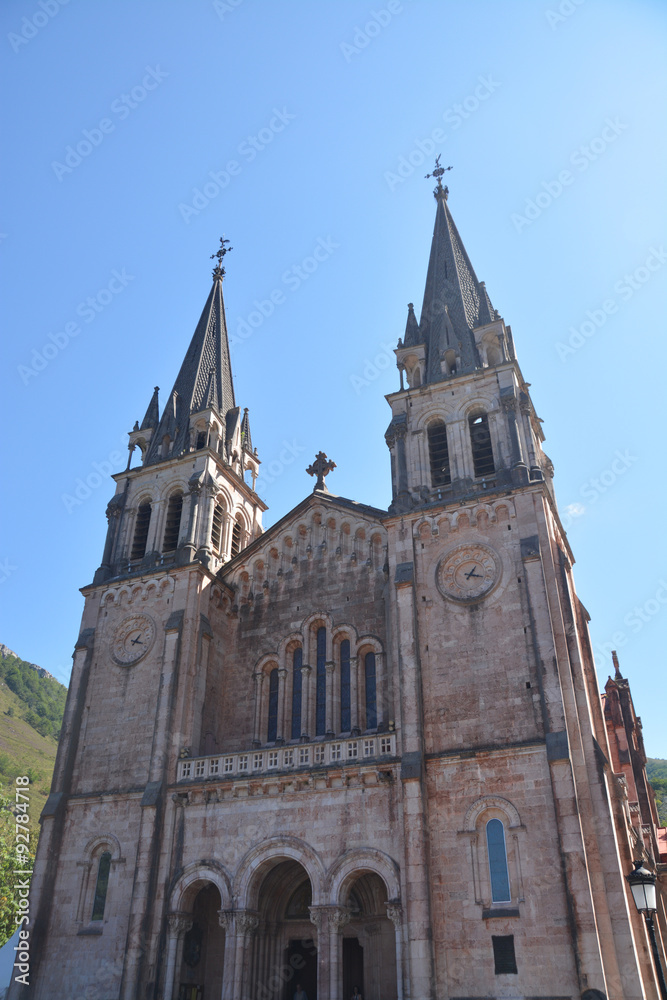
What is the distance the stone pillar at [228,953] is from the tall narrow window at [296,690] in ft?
21.1

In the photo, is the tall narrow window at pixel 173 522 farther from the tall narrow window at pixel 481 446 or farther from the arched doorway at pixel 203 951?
the arched doorway at pixel 203 951

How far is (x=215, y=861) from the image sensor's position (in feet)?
81.1

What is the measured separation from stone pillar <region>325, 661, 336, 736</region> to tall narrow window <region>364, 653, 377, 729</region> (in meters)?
1.26

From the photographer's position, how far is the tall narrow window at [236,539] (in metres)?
36.3

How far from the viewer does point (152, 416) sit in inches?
1567

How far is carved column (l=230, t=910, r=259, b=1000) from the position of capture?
2288 centimetres

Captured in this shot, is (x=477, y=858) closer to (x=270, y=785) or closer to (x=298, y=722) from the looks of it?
(x=270, y=785)

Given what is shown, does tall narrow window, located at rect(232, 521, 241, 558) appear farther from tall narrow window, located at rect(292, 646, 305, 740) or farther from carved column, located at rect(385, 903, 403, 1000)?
carved column, located at rect(385, 903, 403, 1000)

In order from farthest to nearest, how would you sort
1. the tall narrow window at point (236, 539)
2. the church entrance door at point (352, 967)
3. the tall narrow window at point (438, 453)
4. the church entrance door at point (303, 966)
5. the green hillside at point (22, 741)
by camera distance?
1. the green hillside at point (22, 741)
2. the tall narrow window at point (236, 539)
3. the tall narrow window at point (438, 453)
4. the church entrance door at point (303, 966)
5. the church entrance door at point (352, 967)

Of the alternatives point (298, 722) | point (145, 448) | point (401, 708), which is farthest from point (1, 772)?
point (401, 708)

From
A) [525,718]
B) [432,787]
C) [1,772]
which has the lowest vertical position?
[432,787]

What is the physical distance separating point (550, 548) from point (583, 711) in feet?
18.1

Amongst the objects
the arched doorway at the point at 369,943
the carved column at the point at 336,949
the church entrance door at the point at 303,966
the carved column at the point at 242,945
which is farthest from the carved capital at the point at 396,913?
the church entrance door at the point at 303,966

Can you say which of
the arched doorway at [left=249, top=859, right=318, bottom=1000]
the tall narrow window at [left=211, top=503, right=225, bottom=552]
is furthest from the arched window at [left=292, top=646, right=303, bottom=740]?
the tall narrow window at [left=211, top=503, right=225, bottom=552]
